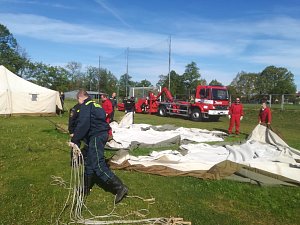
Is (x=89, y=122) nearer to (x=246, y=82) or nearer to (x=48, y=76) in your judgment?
(x=48, y=76)

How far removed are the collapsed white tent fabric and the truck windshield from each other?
8.56 metres

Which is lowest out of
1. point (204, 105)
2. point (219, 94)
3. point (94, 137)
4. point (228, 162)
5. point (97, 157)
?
point (228, 162)

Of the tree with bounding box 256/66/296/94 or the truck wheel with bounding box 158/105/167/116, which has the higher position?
the tree with bounding box 256/66/296/94

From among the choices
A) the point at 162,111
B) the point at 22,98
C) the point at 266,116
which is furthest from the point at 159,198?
the point at 162,111

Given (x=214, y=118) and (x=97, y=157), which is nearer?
(x=97, y=157)

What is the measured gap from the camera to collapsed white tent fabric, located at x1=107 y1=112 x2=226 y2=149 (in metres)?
10.9

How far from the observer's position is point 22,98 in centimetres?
2297

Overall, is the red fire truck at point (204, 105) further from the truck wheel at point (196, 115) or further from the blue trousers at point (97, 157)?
the blue trousers at point (97, 157)

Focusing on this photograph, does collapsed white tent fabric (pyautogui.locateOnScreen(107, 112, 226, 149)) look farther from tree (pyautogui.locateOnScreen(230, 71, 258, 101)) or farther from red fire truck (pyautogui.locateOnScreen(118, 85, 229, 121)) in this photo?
tree (pyautogui.locateOnScreen(230, 71, 258, 101))

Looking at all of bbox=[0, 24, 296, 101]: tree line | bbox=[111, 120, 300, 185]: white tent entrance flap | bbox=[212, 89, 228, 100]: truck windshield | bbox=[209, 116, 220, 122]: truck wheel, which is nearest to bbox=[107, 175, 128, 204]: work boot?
bbox=[111, 120, 300, 185]: white tent entrance flap

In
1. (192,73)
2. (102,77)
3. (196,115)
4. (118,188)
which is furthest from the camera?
(192,73)

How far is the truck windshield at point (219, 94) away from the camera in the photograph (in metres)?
22.2

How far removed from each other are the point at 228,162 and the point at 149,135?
19.1ft

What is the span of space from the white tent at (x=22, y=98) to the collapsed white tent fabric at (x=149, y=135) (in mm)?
10656
